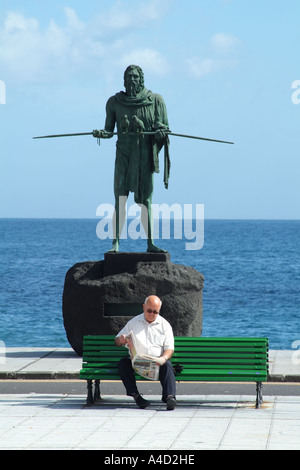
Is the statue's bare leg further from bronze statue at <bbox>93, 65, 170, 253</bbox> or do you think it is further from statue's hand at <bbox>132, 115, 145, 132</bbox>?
statue's hand at <bbox>132, 115, 145, 132</bbox>

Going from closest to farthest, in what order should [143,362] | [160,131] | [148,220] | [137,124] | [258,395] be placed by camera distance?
[143,362], [258,395], [160,131], [137,124], [148,220]

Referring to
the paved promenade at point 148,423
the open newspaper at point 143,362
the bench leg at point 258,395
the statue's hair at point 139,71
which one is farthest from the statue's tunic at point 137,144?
the bench leg at point 258,395

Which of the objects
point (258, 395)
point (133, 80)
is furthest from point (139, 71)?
point (258, 395)

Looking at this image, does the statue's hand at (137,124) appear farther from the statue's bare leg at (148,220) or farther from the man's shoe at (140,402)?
the man's shoe at (140,402)

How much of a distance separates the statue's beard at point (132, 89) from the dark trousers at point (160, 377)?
5560mm

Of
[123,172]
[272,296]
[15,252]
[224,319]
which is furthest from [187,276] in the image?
[15,252]

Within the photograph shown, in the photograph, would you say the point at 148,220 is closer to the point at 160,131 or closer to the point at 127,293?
the point at 127,293

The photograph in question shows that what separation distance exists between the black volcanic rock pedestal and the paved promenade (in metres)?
2.35

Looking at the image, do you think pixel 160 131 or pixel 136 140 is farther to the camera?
pixel 136 140

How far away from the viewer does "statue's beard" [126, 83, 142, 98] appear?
1550 centimetres

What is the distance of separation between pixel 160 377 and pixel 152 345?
0.34 metres

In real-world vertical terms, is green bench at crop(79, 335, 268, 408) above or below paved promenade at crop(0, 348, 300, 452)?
above

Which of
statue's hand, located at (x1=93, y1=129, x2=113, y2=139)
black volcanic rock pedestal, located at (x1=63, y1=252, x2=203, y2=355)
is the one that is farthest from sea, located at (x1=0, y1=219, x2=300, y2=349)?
statue's hand, located at (x1=93, y1=129, x2=113, y2=139)

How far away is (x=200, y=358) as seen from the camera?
11289 mm
